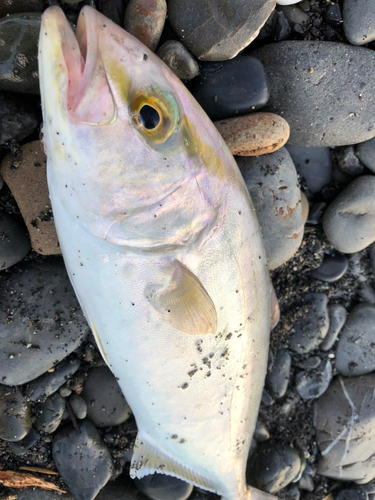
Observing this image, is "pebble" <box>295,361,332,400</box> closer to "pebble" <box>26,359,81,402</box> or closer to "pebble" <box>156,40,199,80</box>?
"pebble" <box>26,359,81,402</box>

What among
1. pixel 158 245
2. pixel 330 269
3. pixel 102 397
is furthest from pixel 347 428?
pixel 158 245

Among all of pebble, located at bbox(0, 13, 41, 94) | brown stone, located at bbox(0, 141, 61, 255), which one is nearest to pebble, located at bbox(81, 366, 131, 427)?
brown stone, located at bbox(0, 141, 61, 255)

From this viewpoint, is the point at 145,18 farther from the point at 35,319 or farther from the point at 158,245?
the point at 35,319

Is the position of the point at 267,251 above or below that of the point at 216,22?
below

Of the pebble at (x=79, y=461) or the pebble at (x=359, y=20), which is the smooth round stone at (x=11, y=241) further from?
the pebble at (x=359, y=20)

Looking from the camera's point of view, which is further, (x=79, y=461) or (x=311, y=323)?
(x=311, y=323)

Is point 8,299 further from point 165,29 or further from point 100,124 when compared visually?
point 165,29

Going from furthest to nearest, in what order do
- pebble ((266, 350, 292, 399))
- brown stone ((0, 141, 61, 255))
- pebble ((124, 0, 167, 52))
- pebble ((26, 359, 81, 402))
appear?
pebble ((266, 350, 292, 399)) < pebble ((26, 359, 81, 402)) < brown stone ((0, 141, 61, 255)) < pebble ((124, 0, 167, 52))

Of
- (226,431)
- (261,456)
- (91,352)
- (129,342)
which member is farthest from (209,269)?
(261,456)
